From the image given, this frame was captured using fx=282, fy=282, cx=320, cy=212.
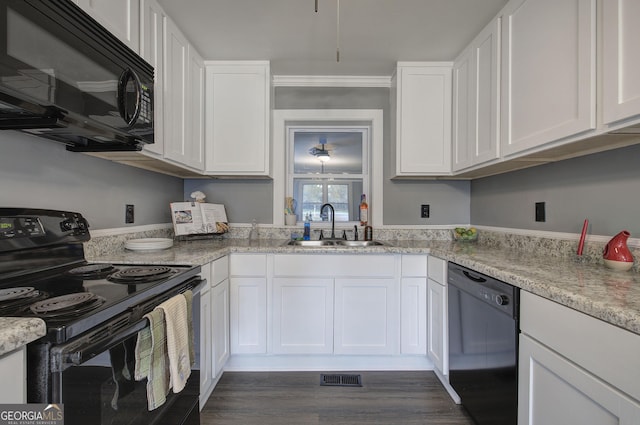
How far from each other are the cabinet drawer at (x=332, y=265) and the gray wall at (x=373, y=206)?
2.22 feet

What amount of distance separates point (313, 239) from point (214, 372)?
125 centimetres

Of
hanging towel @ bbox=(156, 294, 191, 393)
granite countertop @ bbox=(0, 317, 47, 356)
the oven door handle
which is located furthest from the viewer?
hanging towel @ bbox=(156, 294, 191, 393)

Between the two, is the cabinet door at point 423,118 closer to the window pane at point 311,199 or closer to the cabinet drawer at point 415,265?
the cabinet drawer at point 415,265

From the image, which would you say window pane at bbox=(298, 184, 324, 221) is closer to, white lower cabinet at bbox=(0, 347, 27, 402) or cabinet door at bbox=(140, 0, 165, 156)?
cabinet door at bbox=(140, 0, 165, 156)

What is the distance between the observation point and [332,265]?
1999 mm

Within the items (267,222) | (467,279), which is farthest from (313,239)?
(467,279)

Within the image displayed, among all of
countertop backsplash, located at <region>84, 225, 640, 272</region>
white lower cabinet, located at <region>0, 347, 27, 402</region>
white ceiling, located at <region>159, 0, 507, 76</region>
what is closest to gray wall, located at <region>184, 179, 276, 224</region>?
countertop backsplash, located at <region>84, 225, 640, 272</region>

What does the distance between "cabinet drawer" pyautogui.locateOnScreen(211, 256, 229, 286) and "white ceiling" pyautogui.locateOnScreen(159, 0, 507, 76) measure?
1524mm

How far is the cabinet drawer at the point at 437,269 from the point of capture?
70.2 inches

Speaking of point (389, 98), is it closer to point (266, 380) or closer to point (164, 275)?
point (164, 275)

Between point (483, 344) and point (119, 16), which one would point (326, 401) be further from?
point (119, 16)

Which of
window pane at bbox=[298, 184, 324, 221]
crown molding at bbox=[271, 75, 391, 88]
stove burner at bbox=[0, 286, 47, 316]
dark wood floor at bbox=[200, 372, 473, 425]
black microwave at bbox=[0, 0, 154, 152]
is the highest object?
crown molding at bbox=[271, 75, 391, 88]

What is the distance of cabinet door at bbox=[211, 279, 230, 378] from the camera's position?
5.61 feet

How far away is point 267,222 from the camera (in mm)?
2604
